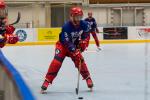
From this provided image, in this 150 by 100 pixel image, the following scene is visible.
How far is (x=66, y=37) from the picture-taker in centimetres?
719

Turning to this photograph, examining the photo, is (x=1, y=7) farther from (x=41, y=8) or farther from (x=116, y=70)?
(x=41, y=8)

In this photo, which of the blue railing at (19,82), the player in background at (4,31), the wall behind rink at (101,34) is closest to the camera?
the blue railing at (19,82)

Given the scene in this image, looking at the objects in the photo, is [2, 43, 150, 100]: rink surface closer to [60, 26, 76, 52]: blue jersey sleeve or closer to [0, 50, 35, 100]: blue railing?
[60, 26, 76, 52]: blue jersey sleeve

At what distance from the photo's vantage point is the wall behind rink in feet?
60.9

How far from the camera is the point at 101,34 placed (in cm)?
1909

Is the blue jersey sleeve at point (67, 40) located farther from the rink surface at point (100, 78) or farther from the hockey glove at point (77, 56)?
the rink surface at point (100, 78)

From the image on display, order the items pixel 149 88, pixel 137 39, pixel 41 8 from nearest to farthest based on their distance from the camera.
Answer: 1. pixel 149 88
2. pixel 137 39
3. pixel 41 8

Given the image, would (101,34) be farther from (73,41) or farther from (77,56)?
(77,56)

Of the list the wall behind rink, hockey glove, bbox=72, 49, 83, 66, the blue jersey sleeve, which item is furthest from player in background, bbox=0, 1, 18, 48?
the wall behind rink

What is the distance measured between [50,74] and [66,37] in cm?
66

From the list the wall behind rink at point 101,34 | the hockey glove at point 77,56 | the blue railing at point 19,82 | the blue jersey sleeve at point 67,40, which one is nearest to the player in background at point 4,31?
the blue jersey sleeve at point 67,40

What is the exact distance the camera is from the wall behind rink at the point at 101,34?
18562 mm

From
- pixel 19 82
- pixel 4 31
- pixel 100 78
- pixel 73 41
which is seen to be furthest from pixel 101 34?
pixel 19 82

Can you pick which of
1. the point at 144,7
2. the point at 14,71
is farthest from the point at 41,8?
the point at 14,71
